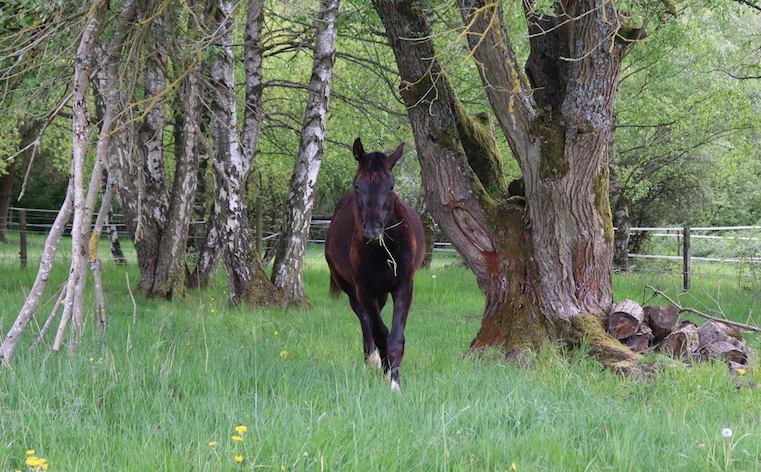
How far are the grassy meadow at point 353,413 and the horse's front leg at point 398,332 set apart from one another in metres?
0.13

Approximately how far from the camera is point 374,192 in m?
5.10

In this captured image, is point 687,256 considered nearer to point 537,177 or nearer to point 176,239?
point 537,177

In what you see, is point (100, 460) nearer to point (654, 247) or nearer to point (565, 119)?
point (565, 119)

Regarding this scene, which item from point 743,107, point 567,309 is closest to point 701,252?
point 743,107

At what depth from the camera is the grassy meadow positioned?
10.1 feet

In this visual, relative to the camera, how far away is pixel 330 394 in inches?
161

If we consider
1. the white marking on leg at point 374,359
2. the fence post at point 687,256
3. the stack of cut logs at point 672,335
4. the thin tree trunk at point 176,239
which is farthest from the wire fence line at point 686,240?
the stack of cut logs at point 672,335

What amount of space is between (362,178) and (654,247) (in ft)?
62.1

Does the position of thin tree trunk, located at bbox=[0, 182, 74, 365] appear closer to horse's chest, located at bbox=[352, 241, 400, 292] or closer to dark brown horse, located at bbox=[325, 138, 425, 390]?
dark brown horse, located at bbox=[325, 138, 425, 390]

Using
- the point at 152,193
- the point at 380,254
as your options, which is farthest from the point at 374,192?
the point at 152,193

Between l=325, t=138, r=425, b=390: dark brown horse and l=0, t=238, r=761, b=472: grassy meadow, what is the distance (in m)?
0.32

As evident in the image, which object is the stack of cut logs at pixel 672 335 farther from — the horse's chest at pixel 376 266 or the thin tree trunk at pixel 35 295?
the thin tree trunk at pixel 35 295

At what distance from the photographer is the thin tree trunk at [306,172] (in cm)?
1006

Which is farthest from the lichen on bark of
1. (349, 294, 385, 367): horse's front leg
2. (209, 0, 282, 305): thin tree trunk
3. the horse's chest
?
(209, 0, 282, 305): thin tree trunk
